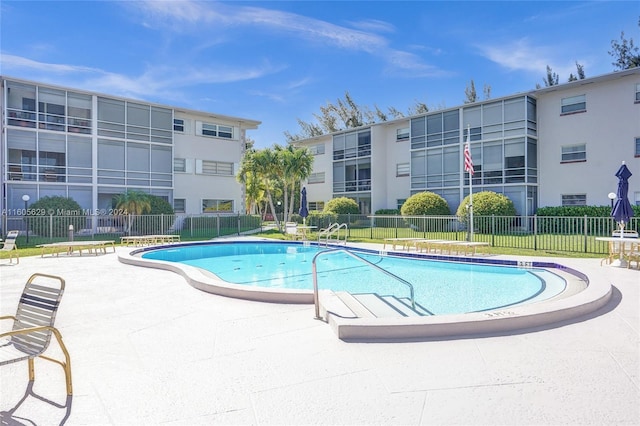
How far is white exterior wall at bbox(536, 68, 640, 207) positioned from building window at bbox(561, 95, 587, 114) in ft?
0.70

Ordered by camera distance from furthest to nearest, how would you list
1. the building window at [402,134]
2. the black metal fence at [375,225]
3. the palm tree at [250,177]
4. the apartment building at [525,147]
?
the building window at [402,134]
the palm tree at [250,177]
the apartment building at [525,147]
the black metal fence at [375,225]

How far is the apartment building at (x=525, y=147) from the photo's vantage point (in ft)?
71.1

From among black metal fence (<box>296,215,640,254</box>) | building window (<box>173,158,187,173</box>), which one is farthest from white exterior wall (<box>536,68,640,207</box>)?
building window (<box>173,158,187,173</box>)

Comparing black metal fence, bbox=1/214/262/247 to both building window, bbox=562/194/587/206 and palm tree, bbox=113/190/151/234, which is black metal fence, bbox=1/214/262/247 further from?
building window, bbox=562/194/587/206

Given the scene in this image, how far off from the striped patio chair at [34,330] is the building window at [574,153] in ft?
86.4

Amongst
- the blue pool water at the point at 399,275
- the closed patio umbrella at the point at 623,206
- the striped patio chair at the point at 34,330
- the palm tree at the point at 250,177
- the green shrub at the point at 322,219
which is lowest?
the blue pool water at the point at 399,275

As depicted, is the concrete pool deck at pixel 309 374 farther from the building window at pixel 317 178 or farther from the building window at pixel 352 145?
the building window at pixel 317 178

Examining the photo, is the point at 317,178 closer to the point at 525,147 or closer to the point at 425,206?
the point at 425,206

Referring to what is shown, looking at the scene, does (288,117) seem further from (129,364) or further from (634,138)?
(129,364)

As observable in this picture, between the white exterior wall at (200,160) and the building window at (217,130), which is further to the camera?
the building window at (217,130)

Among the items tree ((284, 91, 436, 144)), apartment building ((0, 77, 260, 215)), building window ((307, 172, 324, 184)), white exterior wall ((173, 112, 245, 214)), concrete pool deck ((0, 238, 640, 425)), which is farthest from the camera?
tree ((284, 91, 436, 144))

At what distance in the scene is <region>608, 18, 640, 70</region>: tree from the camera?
3041 centimetres

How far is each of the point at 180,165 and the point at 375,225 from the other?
578 inches

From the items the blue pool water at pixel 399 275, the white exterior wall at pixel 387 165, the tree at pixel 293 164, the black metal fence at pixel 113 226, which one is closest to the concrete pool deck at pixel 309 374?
the blue pool water at pixel 399 275
